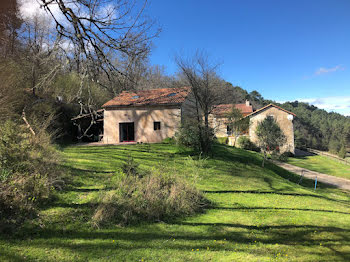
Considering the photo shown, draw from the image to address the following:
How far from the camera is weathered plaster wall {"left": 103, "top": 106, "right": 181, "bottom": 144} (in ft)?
63.6

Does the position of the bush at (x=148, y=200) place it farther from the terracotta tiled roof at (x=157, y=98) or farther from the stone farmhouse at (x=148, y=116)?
the terracotta tiled roof at (x=157, y=98)

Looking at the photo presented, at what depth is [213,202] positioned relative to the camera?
740 centimetres

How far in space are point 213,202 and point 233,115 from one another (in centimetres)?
2031

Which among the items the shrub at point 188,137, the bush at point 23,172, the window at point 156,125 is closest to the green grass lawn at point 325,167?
the shrub at point 188,137

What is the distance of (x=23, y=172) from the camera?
5.57m

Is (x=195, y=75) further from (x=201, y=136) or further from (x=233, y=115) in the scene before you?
(x=233, y=115)

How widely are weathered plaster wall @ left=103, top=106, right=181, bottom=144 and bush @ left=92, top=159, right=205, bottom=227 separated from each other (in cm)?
1219

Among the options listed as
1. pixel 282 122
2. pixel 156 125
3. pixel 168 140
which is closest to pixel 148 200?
pixel 168 140

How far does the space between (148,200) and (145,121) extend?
14.7 metres

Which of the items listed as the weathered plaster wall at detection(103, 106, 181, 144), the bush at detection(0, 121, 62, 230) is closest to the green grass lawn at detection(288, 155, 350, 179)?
the weathered plaster wall at detection(103, 106, 181, 144)

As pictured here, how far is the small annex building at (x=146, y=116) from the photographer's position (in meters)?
19.4

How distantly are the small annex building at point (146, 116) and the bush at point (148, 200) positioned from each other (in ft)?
40.0

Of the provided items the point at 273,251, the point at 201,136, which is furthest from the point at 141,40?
the point at 201,136

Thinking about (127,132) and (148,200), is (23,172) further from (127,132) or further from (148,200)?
(127,132)
